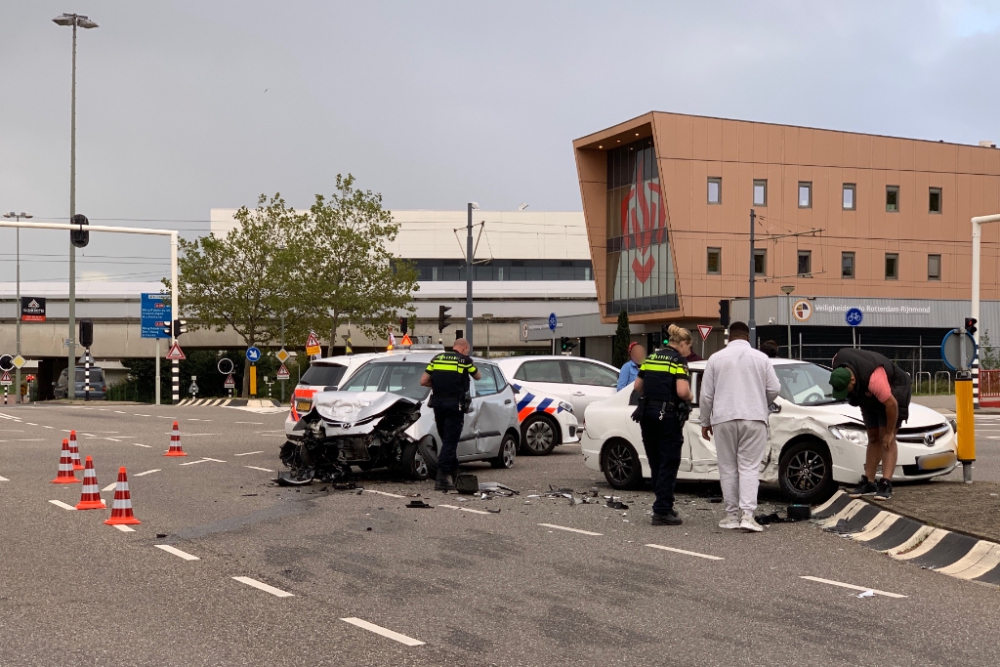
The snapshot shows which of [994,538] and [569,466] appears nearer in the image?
[994,538]

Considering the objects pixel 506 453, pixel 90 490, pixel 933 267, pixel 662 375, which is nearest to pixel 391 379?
pixel 506 453

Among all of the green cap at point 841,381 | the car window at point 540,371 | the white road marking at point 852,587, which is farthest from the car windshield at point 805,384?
the car window at point 540,371

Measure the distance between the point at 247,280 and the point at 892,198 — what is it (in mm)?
31144

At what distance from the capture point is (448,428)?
13883 millimetres

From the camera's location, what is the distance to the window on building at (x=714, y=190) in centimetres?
5478

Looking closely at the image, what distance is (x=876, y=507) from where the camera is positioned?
10719 mm

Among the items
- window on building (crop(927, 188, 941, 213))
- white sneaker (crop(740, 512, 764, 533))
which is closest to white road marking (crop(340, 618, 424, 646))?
white sneaker (crop(740, 512, 764, 533))

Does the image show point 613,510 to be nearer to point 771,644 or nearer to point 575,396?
point 771,644

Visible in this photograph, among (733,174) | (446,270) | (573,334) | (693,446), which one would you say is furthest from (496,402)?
(446,270)

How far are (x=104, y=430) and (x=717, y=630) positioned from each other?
921 inches

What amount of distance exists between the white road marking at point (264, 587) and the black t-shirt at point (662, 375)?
14.2 feet

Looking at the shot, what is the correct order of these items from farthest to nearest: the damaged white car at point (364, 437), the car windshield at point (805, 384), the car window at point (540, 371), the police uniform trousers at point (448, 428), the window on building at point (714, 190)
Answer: the window on building at point (714, 190) → the car window at point (540, 371) → the damaged white car at point (364, 437) → the police uniform trousers at point (448, 428) → the car windshield at point (805, 384)

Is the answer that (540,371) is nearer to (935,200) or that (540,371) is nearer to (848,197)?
(848,197)

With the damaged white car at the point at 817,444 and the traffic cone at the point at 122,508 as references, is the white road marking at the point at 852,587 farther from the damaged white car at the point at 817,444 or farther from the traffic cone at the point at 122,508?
the traffic cone at the point at 122,508
